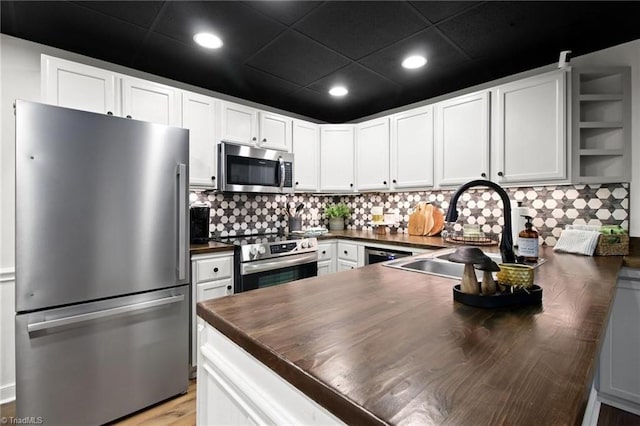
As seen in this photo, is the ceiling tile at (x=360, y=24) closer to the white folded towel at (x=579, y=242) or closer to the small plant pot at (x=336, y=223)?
the white folded towel at (x=579, y=242)

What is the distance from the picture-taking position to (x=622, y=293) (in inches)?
66.3

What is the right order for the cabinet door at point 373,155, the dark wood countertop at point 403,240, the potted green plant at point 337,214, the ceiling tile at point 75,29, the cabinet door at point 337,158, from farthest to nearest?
the potted green plant at point 337,214, the cabinet door at point 337,158, the cabinet door at point 373,155, the dark wood countertop at point 403,240, the ceiling tile at point 75,29

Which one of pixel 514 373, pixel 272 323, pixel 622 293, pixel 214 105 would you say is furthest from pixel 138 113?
pixel 622 293

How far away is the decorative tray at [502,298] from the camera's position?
0.86m

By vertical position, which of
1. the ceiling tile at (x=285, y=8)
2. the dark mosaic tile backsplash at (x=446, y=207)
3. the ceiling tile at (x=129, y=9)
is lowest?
the dark mosaic tile backsplash at (x=446, y=207)

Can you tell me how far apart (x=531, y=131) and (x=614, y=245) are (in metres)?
0.94

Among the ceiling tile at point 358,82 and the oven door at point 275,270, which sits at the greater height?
the ceiling tile at point 358,82

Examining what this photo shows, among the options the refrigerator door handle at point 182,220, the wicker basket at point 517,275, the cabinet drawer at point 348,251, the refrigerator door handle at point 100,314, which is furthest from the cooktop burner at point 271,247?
the wicker basket at point 517,275

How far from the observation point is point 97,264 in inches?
65.7

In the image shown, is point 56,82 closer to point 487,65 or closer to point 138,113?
point 138,113

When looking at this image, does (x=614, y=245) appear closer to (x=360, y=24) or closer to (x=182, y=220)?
(x=360, y=24)

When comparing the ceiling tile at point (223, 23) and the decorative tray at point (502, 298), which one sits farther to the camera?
the ceiling tile at point (223, 23)

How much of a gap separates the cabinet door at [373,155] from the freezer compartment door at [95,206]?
76.9 inches

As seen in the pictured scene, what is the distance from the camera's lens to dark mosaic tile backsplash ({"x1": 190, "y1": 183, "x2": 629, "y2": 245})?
2.15 m
